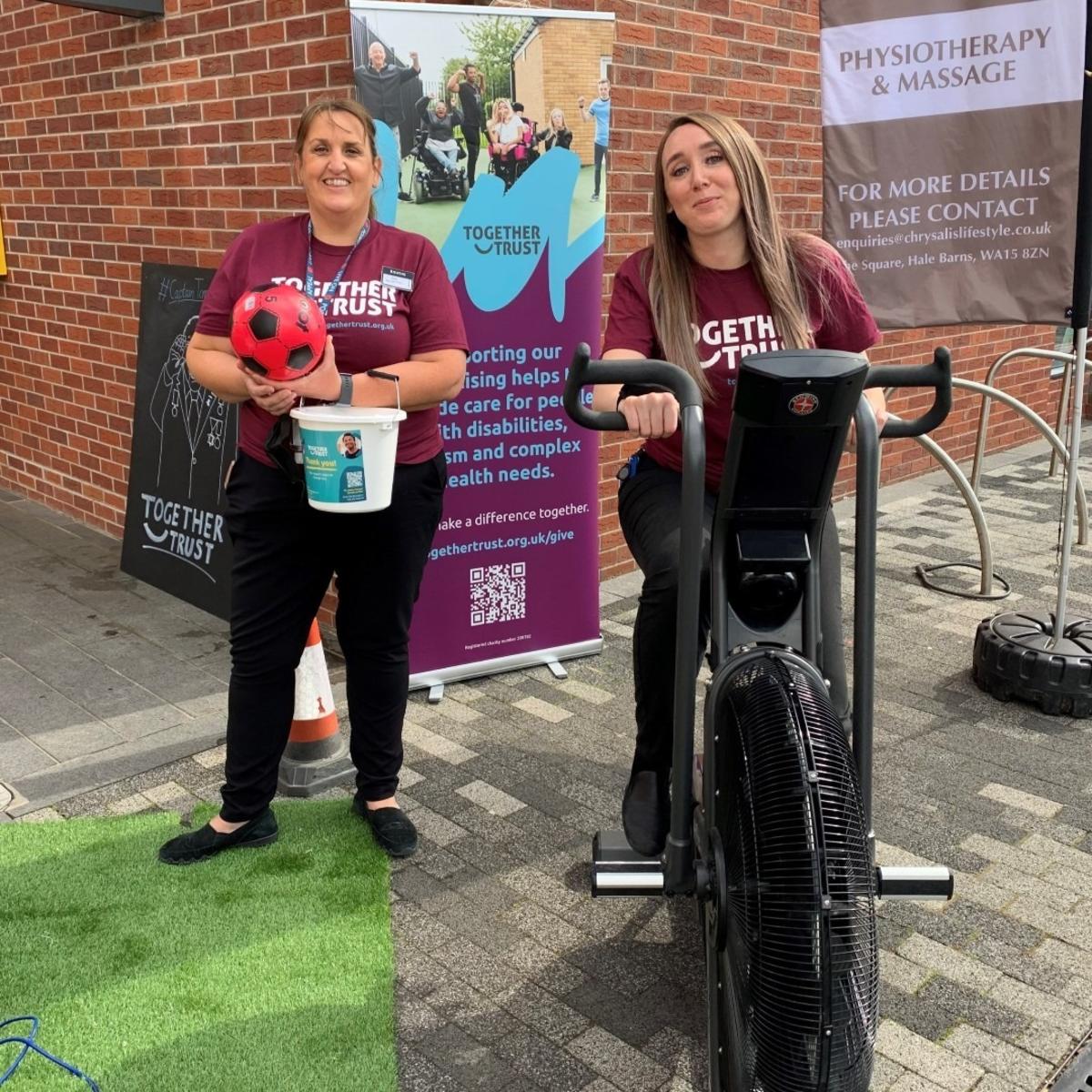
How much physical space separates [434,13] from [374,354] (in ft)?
4.83

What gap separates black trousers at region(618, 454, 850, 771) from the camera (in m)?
2.40

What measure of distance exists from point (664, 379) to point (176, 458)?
11.9 ft

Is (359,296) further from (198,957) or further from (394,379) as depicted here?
(198,957)

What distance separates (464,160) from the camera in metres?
3.78

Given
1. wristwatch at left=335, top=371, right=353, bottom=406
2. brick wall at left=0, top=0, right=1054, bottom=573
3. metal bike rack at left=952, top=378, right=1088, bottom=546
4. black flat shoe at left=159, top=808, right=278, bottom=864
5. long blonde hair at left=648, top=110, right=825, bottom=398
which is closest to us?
long blonde hair at left=648, top=110, right=825, bottom=398

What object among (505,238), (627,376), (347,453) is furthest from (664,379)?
(505,238)

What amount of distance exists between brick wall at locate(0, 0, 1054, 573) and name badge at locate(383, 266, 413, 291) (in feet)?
4.80

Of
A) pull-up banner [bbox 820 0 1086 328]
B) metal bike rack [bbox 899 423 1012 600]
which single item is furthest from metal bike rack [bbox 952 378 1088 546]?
pull-up banner [bbox 820 0 1086 328]

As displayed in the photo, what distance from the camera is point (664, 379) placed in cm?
213

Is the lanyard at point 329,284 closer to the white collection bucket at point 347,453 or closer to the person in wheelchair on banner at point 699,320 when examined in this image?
the white collection bucket at point 347,453

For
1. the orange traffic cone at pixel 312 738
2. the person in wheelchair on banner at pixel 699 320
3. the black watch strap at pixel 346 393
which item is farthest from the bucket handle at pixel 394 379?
the orange traffic cone at pixel 312 738

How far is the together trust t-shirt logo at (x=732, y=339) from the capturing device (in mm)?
2543

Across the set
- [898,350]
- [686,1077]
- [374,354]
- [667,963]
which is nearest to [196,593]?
[374,354]

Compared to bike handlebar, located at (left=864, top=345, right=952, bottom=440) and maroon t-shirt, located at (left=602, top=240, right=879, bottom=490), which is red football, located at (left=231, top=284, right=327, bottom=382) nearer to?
maroon t-shirt, located at (left=602, top=240, right=879, bottom=490)
